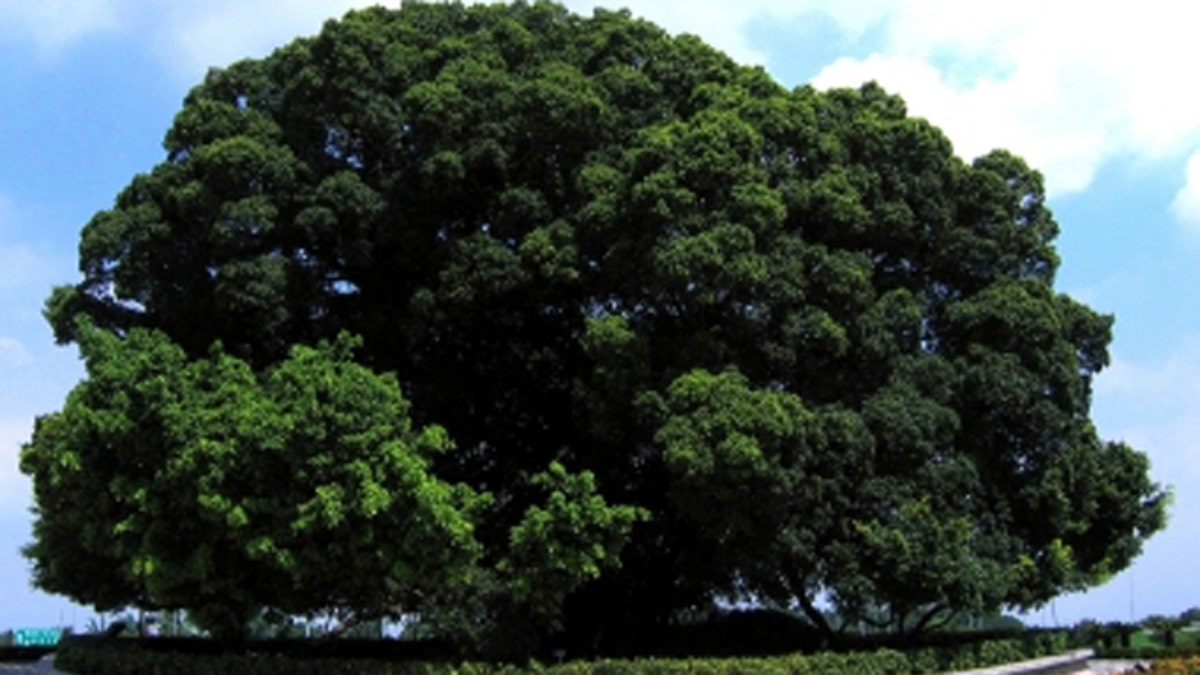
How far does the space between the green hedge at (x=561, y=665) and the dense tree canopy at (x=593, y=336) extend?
91 cm

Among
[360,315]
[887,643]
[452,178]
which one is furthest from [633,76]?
[887,643]

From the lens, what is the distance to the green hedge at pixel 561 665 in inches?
710

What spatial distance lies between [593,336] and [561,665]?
491cm

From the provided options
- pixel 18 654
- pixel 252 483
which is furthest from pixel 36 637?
pixel 252 483

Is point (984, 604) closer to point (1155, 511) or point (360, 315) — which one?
point (1155, 511)

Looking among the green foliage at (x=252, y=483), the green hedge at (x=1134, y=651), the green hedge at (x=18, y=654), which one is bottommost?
the green hedge at (x=1134, y=651)

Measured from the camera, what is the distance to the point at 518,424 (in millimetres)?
24062

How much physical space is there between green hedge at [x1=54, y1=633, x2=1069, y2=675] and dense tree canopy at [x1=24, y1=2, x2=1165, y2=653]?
36.0 inches

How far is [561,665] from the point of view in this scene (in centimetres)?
1822

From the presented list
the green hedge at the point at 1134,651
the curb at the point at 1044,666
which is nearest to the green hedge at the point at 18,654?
the curb at the point at 1044,666

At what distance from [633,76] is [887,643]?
11384 mm

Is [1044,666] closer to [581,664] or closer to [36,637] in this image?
[581,664]

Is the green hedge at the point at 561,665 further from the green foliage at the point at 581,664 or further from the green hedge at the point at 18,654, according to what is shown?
the green hedge at the point at 18,654

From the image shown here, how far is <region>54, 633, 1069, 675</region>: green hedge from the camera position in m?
18.0
